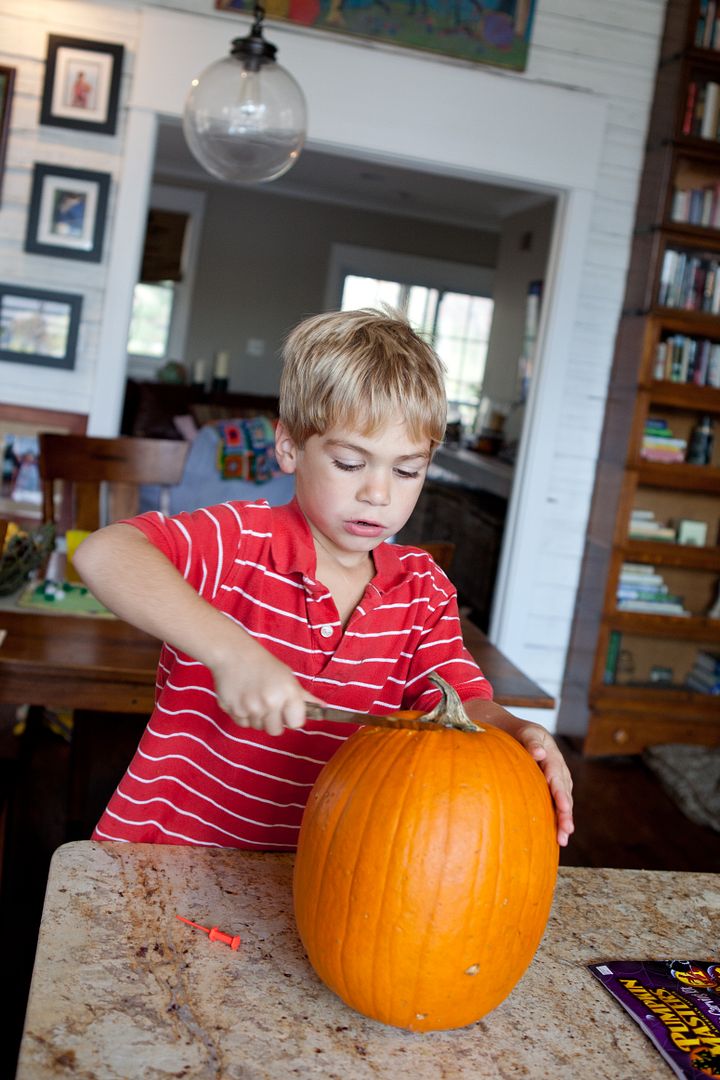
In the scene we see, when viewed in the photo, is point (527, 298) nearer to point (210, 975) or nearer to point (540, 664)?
point (540, 664)

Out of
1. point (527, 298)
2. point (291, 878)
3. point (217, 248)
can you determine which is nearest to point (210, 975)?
point (291, 878)

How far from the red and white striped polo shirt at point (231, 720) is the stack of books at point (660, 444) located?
3.21 metres

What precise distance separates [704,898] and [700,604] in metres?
3.55

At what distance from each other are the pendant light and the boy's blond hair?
5.86 ft

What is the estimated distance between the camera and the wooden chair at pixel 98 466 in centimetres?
289

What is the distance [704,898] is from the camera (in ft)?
3.50

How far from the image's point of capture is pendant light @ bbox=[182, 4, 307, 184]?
8.70ft

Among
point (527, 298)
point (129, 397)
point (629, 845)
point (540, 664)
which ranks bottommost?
point (629, 845)

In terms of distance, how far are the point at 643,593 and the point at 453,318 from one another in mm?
5828

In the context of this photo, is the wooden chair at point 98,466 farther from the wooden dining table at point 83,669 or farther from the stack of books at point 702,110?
the stack of books at point 702,110

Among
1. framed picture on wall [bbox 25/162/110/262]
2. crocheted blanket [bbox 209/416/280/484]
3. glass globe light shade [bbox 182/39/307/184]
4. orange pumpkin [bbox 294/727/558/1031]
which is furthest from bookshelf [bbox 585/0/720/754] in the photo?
orange pumpkin [bbox 294/727/558/1031]

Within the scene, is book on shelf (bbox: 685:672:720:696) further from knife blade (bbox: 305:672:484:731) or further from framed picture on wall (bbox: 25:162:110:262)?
knife blade (bbox: 305:672:484:731)

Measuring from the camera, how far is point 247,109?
267 cm

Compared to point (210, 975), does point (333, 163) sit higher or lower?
higher
